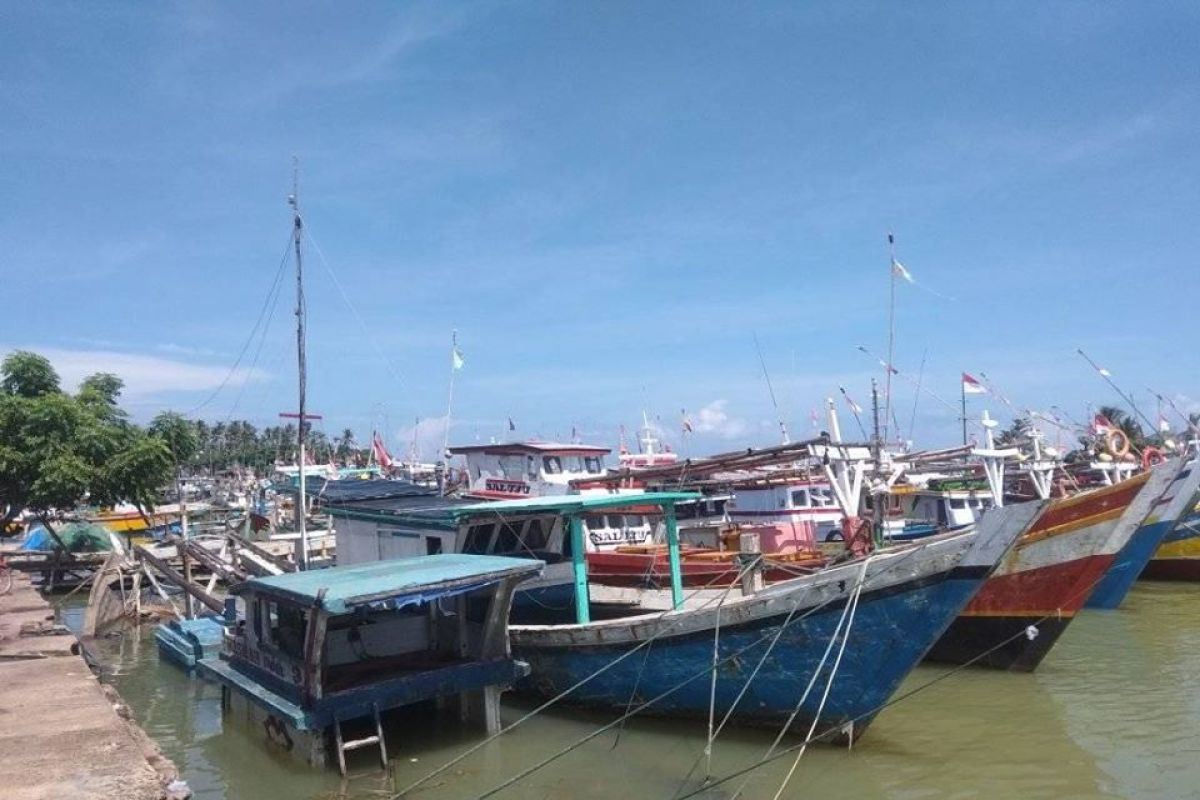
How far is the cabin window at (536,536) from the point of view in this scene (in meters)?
15.2

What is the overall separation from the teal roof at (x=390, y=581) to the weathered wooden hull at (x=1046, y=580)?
741cm

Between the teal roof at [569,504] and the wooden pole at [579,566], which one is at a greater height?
the teal roof at [569,504]

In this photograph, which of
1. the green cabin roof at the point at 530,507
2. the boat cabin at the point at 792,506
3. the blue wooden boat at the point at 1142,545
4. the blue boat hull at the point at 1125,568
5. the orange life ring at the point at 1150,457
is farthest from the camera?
the boat cabin at the point at 792,506

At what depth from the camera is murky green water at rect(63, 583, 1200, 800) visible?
10039mm

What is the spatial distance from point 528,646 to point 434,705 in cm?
161

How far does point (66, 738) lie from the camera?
830 cm

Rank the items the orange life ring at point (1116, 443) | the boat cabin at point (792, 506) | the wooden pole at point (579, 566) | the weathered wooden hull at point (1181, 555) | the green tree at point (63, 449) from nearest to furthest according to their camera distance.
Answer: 1. the wooden pole at point (579, 566)
2. the orange life ring at point (1116, 443)
3. the weathered wooden hull at point (1181, 555)
4. the green tree at point (63, 449)
5. the boat cabin at point (792, 506)

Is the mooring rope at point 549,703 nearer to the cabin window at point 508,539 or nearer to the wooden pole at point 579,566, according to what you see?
the wooden pole at point 579,566

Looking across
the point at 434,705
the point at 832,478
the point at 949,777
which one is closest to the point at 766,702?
the point at 949,777

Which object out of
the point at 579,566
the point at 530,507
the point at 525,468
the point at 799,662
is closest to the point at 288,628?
the point at 530,507

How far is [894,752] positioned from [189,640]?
13.1 meters

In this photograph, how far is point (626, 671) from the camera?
12.0m

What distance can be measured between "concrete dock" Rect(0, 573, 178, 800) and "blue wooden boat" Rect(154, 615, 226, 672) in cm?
446

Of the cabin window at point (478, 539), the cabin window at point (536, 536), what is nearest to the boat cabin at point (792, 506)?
the cabin window at point (536, 536)
